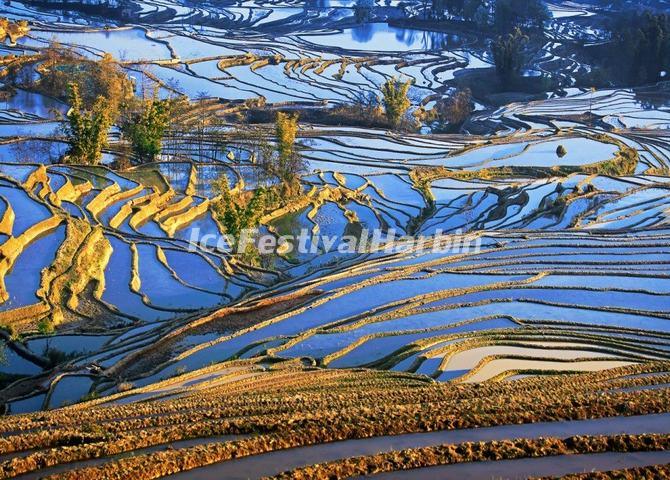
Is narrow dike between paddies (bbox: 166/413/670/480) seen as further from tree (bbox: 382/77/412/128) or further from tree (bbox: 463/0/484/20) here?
tree (bbox: 463/0/484/20)

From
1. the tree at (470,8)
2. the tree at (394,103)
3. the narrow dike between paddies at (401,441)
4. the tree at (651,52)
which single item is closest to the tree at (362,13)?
the tree at (470,8)

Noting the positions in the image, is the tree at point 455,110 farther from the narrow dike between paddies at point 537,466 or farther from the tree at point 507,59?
the narrow dike between paddies at point 537,466

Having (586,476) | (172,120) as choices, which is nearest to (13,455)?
(586,476)

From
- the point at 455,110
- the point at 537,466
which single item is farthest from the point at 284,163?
the point at 455,110

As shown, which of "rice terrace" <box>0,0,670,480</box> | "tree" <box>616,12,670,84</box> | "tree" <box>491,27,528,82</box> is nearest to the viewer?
"rice terrace" <box>0,0,670,480</box>

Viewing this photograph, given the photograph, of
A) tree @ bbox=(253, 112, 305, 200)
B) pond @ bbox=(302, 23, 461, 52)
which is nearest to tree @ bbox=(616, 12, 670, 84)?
pond @ bbox=(302, 23, 461, 52)

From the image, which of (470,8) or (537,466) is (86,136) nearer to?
(537,466)
